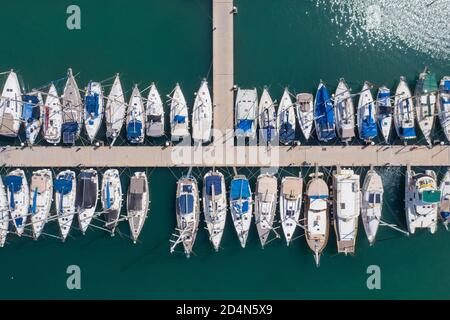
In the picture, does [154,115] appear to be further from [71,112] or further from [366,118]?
[366,118]

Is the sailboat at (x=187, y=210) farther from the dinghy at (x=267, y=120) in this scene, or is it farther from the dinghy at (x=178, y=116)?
the dinghy at (x=267, y=120)

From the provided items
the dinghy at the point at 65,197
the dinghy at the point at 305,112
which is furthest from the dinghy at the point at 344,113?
the dinghy at the point at 65,197

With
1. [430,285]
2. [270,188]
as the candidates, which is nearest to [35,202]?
[270,188]

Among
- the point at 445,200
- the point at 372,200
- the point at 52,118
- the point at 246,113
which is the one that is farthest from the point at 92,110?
the point at 445,200

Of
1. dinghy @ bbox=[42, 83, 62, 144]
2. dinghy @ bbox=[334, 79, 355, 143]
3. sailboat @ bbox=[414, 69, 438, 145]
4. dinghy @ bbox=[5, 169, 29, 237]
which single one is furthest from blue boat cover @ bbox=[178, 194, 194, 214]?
sailboat @ bbox=[414, 69, 438, 145]

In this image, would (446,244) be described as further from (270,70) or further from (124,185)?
(124,185)

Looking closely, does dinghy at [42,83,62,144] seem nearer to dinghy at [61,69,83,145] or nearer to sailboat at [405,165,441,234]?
dinghy at [61,69,83,145]
